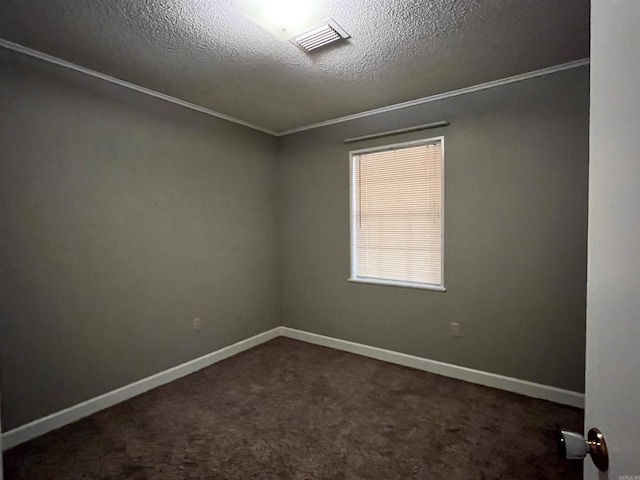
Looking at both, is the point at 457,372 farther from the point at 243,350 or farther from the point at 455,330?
the point at 243,350

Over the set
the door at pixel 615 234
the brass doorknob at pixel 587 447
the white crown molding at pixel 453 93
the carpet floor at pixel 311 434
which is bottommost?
the carpet floor at pixel 311 434

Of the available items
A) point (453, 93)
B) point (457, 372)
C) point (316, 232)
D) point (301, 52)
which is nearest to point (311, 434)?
point (457, 372)

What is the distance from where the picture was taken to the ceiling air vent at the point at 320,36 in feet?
6.40

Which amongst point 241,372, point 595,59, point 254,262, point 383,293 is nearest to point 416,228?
point 383,293

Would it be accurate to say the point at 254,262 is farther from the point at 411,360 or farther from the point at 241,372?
the point at 411,360

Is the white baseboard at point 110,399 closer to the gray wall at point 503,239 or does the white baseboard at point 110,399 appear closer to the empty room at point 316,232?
the empty room at point 316,232

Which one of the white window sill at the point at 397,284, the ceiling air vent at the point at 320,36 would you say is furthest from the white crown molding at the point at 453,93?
the white window sill at the point at 397,284

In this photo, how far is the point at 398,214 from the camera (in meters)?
3.33

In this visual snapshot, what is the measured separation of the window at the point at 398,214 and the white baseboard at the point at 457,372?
0.71 m

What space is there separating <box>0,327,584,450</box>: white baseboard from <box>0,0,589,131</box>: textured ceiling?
7.95 feet

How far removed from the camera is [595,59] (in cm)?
70

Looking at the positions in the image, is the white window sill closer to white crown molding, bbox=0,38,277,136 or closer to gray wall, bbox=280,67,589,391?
gray wall, bbox=280,67,589,391

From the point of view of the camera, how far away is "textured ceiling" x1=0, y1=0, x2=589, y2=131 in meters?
1.78

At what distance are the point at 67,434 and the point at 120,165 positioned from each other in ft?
6.32
